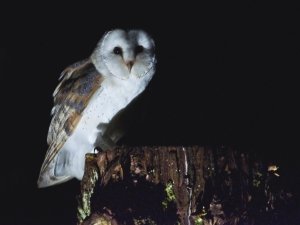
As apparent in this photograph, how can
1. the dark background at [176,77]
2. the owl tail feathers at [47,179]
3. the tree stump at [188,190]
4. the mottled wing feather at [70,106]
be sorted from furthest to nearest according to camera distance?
the dark background at [176,77] < the owl tail feathers at [47,179] < the mottled wing feather at [70,106] < the tree stump at [188,190]

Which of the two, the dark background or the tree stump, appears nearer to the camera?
the tree stump

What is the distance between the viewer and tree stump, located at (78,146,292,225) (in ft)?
4.91

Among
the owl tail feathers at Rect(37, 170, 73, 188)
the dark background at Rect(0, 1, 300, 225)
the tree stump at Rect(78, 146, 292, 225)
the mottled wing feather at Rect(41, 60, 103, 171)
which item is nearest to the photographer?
the tree stump at Rect(78, 146, 292, 225)

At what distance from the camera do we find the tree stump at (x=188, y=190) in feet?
4.91

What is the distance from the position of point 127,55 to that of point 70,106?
416 mm

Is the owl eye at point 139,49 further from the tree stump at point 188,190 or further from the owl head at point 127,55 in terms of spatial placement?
the tree stump at point 188,190

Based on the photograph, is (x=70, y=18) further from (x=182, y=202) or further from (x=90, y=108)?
(x=182, y=202)

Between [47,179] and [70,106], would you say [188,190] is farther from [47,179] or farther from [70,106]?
[47,179]

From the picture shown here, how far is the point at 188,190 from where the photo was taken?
1.51 meters

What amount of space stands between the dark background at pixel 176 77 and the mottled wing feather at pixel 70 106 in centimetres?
87

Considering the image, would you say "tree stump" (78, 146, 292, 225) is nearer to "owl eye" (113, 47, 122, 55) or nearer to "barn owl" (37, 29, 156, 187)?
"barn owl" (37, 29, 156, 187)

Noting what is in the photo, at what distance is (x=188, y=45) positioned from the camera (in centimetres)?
426

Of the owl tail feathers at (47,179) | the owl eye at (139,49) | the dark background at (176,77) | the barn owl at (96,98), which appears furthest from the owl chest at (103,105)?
the dark background at (176,77)

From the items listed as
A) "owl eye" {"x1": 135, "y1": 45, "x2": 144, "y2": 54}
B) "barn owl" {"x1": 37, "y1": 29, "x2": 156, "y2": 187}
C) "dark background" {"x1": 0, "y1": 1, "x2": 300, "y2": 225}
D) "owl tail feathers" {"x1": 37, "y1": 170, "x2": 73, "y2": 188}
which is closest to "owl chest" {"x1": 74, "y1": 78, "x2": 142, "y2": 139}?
"barn owl" {"x1": 37, "y1": 29, "x2": 156, "y2": 187}
